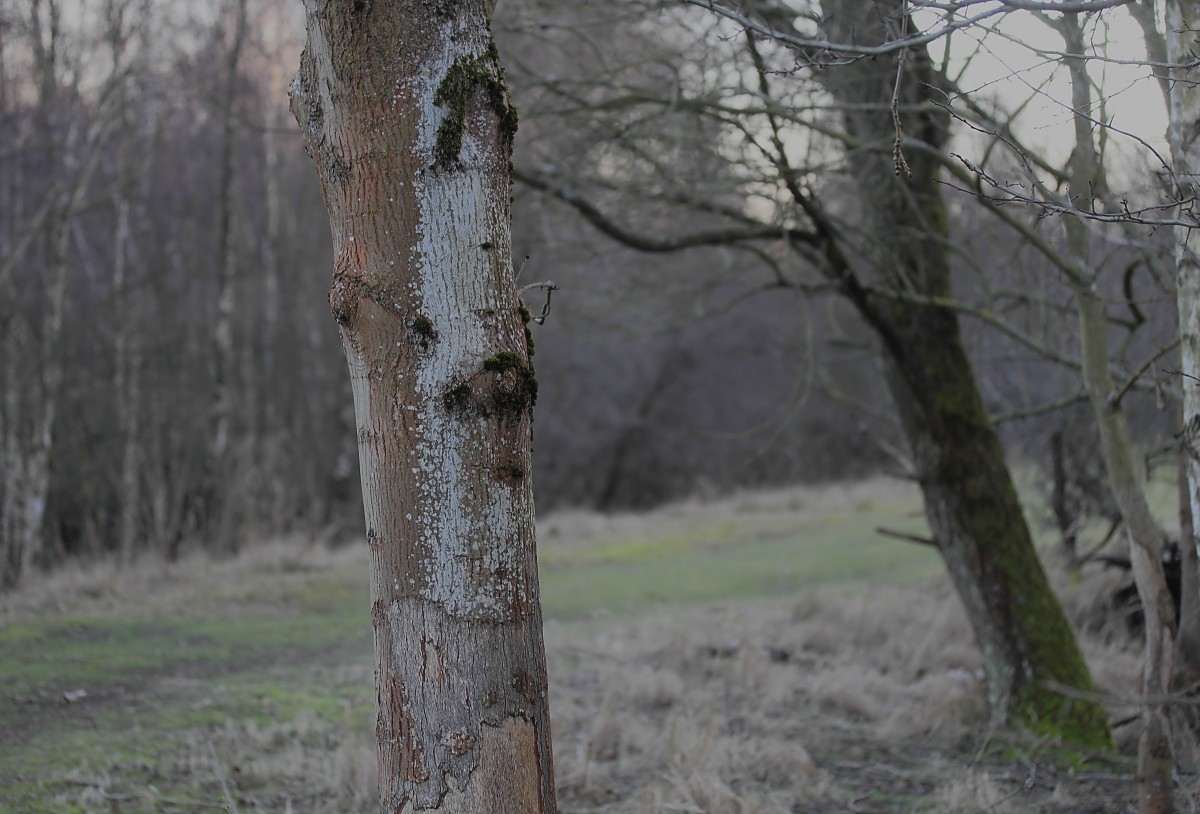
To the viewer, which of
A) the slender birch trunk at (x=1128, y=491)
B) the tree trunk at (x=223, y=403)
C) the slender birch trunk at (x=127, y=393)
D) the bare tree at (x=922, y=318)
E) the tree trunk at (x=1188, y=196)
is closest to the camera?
the tree trunk at (x=1188, y=196)

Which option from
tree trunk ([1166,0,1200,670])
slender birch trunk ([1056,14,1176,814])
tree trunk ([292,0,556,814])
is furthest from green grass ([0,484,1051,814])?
tree trunk ([1166,0,1200,670])

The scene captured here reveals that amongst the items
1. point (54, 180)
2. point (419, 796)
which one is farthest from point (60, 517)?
point (419, 796)

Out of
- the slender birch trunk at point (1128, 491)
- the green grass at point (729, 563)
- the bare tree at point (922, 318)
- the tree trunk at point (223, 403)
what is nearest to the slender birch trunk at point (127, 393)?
the tree trunk at point (223, 403)

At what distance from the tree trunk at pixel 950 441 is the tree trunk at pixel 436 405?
310 centimetres

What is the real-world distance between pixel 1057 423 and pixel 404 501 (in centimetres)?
817

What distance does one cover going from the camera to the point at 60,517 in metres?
12.4

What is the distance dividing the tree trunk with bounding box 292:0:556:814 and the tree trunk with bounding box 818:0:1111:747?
3104mm

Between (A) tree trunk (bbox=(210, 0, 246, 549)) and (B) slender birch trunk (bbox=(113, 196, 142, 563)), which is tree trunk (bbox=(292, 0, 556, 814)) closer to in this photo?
(B) slender birch trunk (bbox=(113, 196, 142, 563))

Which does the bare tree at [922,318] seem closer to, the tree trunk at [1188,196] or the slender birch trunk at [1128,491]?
the slender birch trunk at [1128,491]

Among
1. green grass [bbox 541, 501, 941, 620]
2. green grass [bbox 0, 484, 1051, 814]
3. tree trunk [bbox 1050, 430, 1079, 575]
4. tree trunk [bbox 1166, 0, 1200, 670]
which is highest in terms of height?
tree trunk [bbox 1166, 0, 1200, 670]

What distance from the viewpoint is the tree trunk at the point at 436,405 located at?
212 centimetres

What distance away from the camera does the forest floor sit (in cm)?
400

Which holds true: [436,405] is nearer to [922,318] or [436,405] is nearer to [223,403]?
[922,318]

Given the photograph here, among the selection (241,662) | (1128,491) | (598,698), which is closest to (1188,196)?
(1128,491)
